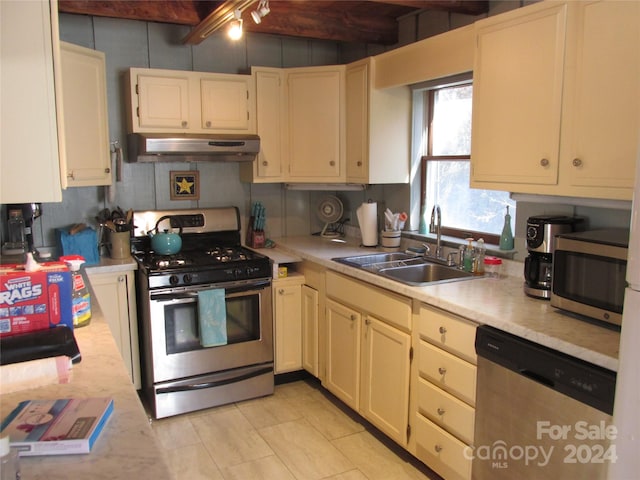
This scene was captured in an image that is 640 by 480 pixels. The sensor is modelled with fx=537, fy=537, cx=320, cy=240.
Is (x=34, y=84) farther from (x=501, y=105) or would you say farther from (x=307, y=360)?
(x=307, y=360)

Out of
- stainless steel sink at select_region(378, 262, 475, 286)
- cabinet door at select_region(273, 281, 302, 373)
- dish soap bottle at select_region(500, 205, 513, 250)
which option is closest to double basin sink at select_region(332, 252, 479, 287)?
stainless steel sink at select_region(378, 262, 475, 286)

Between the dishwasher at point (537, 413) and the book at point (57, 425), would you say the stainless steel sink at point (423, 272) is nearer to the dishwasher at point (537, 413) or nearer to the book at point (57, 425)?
the dishwasher at point (537, 413)

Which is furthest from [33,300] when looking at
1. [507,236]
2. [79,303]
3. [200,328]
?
[507,236]

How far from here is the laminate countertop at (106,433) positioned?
1.11 m

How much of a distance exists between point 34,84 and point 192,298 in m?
2.00

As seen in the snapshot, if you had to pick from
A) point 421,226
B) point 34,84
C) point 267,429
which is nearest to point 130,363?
point 267,429

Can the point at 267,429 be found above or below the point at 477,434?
below

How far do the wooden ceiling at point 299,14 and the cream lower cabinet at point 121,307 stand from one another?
5.01 ft

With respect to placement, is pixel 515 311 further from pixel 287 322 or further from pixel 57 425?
pixel 287 322

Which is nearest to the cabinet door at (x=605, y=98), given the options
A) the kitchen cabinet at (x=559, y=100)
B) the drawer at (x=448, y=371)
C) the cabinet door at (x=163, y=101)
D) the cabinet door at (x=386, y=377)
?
the kitchen cabinet at (x=559, y=100)

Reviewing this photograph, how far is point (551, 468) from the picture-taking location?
1.89m

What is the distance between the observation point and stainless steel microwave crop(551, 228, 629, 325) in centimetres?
187

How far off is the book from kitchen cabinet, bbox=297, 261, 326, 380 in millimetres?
2159

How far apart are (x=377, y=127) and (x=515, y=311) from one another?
1.73 m
